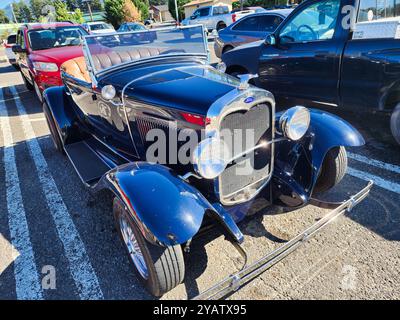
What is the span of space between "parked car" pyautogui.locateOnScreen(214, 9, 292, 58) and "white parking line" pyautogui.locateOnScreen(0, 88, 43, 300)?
6499mm

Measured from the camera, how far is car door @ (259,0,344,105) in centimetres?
446

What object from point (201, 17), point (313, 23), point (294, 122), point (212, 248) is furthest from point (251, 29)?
point (201, 17)

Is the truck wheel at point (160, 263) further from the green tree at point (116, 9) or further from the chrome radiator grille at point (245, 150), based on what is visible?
the green tree at point (116, 9)

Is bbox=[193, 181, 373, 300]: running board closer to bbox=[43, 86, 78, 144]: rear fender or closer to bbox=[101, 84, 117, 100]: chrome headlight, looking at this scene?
bbox=[101, 84, 117, 100]: chrome headlight

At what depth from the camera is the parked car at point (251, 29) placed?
322 inches

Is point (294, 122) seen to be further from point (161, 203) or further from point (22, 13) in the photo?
point (22, 13)

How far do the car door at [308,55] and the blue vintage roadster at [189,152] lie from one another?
1.89m

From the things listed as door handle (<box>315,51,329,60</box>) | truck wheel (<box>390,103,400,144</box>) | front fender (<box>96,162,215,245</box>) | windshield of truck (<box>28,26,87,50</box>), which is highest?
windshield of truck (<box>28,26,87,50</box>)

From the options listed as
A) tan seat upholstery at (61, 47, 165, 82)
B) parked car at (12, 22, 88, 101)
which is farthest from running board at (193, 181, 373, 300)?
parked car at (12, 22, 88, 101)

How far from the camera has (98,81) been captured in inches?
134

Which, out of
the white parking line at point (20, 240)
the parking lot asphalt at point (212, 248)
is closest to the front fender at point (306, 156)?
the parking lot asphalt at point (212, 248)
